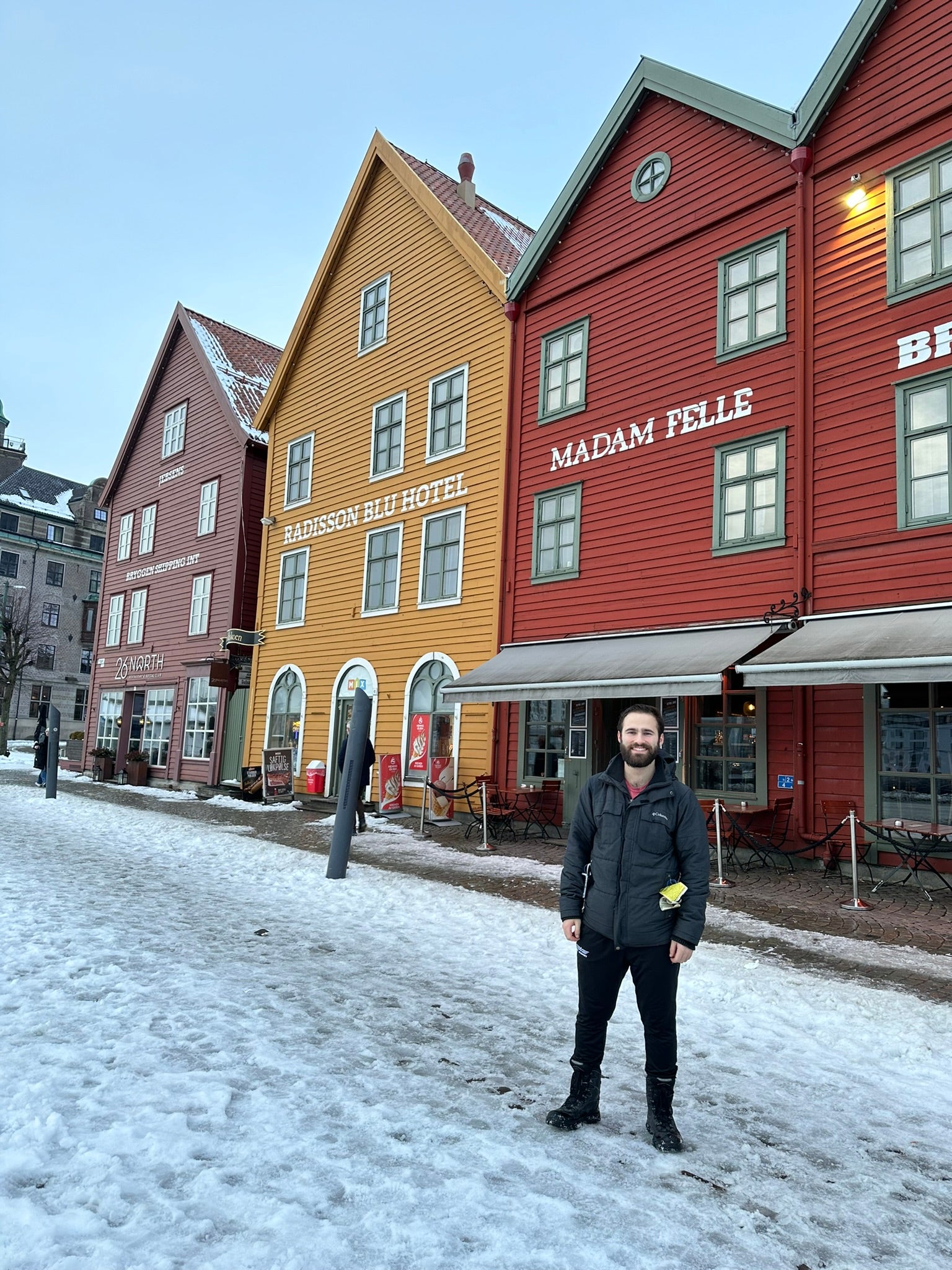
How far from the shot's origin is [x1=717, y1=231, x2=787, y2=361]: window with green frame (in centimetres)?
1237

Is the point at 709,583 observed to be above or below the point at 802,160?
below

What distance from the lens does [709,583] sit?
12594mm

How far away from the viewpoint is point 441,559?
57.9 feet

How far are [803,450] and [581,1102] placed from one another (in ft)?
32.1

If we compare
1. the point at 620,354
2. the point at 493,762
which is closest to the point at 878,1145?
the point at 493,762

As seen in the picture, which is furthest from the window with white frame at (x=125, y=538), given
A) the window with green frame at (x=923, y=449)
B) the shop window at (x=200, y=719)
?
the window with green frame at (x=923, y=449)

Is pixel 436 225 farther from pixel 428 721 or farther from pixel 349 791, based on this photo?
pixel 349 791

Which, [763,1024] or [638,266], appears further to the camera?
[638,266]

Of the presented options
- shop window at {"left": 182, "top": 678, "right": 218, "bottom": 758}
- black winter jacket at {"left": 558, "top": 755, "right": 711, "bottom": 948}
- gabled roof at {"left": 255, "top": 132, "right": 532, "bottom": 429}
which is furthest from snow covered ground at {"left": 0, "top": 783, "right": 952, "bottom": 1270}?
shop window at {"left": 182, "top": 678, "right": 218, "bottom": 758}

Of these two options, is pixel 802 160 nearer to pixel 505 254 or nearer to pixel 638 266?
pixel 638 266

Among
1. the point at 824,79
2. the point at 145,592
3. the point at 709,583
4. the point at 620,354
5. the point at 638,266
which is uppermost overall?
the point at 824,79

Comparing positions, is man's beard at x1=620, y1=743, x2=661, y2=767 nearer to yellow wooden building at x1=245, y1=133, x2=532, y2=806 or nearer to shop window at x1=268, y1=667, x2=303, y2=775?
yellow wooden building at x1=245, y1=133, x2=532, y2=806

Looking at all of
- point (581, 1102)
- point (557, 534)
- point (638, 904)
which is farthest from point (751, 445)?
point (581, 1102)

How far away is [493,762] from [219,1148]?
12.2m
